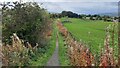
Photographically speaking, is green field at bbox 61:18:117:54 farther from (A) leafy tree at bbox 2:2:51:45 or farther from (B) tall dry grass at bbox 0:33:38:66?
(A) leafy tree at bbox 2:2:51:45

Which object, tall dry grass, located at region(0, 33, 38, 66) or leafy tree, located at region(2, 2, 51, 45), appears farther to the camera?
leafy tree, located at region(2, 2, 51, 45)

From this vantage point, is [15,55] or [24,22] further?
[24,22]

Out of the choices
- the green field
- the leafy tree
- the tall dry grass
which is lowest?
the green field

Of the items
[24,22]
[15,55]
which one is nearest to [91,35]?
[24,22]

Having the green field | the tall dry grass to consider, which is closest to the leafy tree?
the green field

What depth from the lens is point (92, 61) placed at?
7.00 m

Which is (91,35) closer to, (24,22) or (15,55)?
(24,22)

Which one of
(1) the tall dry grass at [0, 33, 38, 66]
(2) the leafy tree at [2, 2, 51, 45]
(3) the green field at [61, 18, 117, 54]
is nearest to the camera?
(1) the tall dry grass at [0, 33, 38, 66]

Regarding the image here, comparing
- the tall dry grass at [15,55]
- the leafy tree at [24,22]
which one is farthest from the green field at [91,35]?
the leafy tree at [24,22]

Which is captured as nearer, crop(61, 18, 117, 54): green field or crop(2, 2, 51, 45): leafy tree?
crop(61, 18, 117, 54): green field

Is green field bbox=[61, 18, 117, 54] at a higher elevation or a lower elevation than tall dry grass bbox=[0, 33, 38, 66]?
lower

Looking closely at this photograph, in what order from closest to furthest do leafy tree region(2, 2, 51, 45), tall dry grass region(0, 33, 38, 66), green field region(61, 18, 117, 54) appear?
tall dry grass region(0, 33, 38, 66)
green field region(61, 18, 117, 54)
leafy tree region(2, 2, 51, 45)

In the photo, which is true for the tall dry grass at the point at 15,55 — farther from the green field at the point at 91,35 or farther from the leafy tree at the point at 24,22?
the leafy tree at the point at 24,22

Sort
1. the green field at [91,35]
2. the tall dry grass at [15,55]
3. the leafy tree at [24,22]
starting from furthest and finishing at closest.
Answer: the leafy tree at [24,22] < the green field at [91,35] < the tall dry grass at [15,55]
